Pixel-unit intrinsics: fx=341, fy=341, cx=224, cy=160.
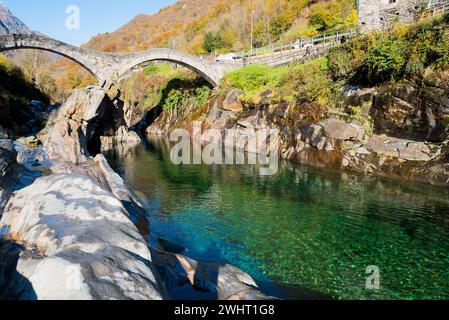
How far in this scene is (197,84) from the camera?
4581cm

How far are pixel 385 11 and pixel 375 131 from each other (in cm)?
1544

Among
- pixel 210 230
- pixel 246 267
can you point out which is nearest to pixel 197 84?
pixel 210 230

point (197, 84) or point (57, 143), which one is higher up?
point (197, 84)

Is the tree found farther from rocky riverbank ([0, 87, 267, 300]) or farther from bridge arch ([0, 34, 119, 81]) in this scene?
rocky riverbank ([0, 87, 267, 300])

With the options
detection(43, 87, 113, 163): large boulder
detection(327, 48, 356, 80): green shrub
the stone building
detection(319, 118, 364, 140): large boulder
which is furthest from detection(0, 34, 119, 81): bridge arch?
the stone building

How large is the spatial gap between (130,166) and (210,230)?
14327 millimetres

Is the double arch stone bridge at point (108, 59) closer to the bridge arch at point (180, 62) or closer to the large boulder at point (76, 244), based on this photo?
the bridge arch at point (180, 62)

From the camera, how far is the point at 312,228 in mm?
12461

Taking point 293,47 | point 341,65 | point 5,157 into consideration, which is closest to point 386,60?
point 341,65

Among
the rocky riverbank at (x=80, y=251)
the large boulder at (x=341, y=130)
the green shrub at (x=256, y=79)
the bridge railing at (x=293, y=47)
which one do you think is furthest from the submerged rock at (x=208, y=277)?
the bridge railing at (x=293, y=47)

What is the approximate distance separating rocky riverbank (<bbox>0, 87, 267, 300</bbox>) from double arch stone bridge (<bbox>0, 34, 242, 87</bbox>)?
2281 centimetres

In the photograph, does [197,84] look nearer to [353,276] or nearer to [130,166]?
[130,166]

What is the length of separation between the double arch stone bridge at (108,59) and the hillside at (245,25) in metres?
16.1

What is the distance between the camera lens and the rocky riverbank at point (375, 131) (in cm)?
1873
